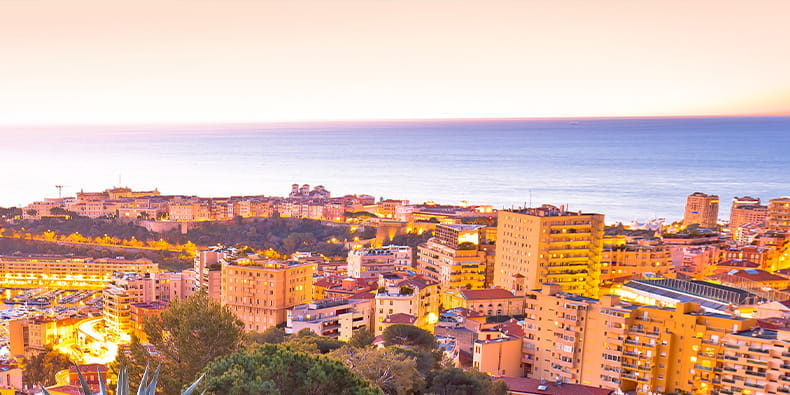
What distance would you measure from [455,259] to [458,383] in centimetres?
1072

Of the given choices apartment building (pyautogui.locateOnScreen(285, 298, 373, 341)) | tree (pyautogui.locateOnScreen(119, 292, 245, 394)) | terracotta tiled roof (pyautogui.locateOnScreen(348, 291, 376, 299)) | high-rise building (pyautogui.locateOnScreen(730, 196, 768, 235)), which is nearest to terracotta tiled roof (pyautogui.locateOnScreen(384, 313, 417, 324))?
apartment building (pyautogui.locateOnScreen(285, 298, 373, 341))

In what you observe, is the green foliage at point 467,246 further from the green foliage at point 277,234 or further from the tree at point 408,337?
the green foliage at point 277,234

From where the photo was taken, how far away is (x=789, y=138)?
8456cm

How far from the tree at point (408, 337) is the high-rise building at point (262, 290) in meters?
5.35

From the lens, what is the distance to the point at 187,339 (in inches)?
320

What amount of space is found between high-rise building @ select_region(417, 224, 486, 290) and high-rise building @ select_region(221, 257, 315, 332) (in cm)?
435

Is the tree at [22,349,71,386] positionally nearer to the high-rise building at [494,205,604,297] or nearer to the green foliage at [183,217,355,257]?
the high-rise building at [494,205,604,297]

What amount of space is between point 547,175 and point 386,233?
96.1ft

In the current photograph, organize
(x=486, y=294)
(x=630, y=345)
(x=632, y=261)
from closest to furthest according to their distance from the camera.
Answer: (x=630, y=345) → (x=486, y=294) → (x=632, y=261)

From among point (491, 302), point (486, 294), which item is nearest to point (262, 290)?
point (486, 294)

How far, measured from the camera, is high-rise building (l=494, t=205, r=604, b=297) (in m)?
18.4

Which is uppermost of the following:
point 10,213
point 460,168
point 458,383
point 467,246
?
point 460,168

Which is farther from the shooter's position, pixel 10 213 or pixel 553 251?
pixel 10 213

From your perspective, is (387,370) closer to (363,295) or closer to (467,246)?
(363,295)
